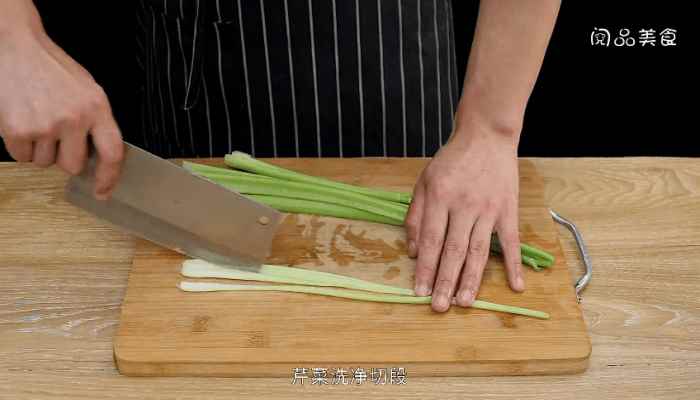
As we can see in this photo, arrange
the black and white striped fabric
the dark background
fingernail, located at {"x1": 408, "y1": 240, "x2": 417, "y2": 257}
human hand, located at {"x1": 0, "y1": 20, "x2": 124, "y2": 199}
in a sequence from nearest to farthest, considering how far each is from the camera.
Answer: human hand, located at {"x1": 0, "y1": 20, "x2": 124, "y2": 199}
fingernail, located at {"x1": 408, "y1": 240, "x2": 417, "y2": 257}
the black and white striped fabric
the dark background

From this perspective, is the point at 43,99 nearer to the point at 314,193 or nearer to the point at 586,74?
the point at 314,193

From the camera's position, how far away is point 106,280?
181 centimetres

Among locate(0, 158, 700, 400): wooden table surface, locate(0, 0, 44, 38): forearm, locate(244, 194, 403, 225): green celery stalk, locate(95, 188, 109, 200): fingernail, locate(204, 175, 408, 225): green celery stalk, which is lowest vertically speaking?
locate(0, 158, 700, 400): wooden table surface

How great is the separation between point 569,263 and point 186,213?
830 millimetres

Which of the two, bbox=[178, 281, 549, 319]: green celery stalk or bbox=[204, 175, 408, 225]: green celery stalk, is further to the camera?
bbox=[204, 175, 408, 225]: green celery stalk

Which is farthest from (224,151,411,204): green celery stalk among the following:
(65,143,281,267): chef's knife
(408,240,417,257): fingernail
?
(65,143,281,267): chef's knife

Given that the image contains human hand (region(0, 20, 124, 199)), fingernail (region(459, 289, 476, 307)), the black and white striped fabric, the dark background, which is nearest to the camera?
human hand (region(0, 20, 124, 199))

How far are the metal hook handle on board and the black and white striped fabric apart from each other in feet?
1.56

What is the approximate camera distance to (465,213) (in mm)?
1849

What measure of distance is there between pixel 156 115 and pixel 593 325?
4.13 ft

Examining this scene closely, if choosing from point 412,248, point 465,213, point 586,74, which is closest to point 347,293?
point 412,248

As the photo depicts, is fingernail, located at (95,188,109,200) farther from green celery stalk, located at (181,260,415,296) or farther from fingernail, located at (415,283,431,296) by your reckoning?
fingernail, located at (415,283,431,296)

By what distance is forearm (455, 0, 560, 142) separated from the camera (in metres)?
1.88

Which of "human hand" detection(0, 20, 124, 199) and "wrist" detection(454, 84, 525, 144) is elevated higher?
"human hand" detection(0, 20, 124, 199)
